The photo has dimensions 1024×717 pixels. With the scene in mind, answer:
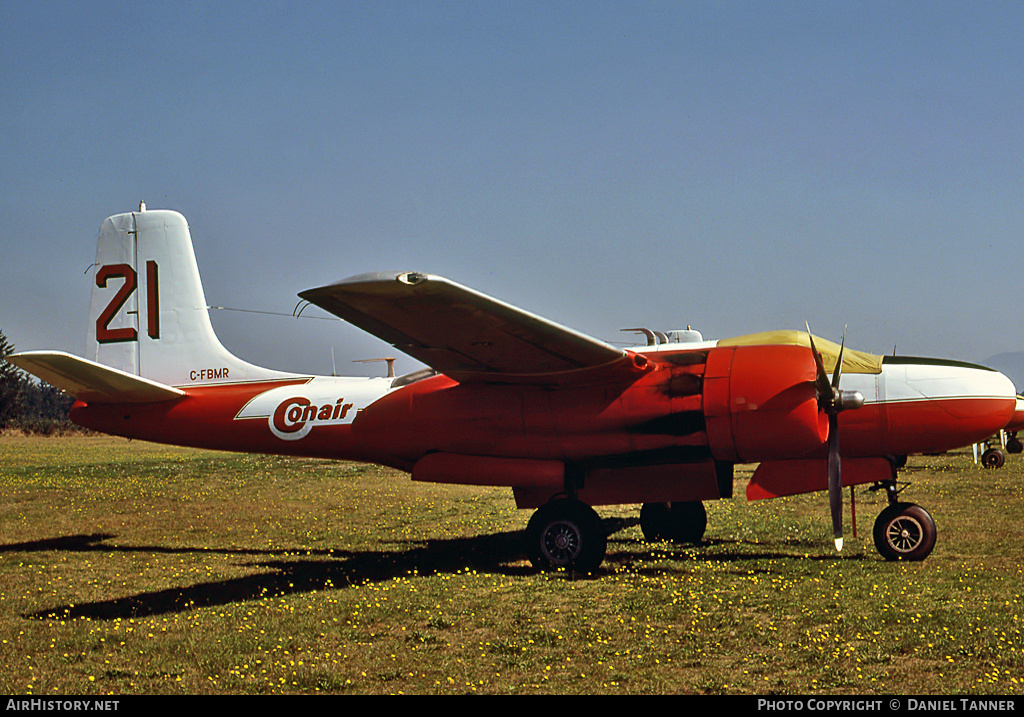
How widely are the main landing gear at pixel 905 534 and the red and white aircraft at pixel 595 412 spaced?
2 centimetres

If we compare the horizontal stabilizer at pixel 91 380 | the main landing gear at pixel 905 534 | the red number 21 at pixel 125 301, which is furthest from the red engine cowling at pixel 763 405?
the red number 21 at pixel 125 301

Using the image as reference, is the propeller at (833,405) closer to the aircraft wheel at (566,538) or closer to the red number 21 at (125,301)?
the aircraft wheel at (566,538)

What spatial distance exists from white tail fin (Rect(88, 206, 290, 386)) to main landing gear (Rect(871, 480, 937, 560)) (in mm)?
10634

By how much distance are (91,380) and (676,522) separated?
9704 mm

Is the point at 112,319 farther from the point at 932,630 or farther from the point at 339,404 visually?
the point at 932,630

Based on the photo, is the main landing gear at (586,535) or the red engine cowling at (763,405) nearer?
the red engine cowling at (763,405)

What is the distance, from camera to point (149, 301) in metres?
15.4

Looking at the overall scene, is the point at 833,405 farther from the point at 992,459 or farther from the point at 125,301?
the point at 992,459

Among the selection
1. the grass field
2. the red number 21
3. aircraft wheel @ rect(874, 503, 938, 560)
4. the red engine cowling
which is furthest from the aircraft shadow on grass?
the red number 21

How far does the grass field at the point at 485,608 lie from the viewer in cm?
688

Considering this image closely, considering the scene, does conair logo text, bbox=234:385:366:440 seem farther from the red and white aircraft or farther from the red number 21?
the red number 21

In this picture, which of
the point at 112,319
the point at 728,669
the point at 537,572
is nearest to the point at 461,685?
the point at 728,669

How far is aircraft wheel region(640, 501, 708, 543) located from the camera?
14.3 meters
